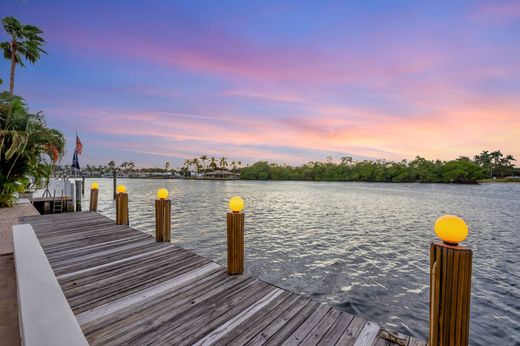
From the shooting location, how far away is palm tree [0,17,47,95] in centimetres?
1686

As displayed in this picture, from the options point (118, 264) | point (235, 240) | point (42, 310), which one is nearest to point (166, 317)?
point (42, 310)

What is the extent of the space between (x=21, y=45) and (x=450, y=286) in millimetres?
27422

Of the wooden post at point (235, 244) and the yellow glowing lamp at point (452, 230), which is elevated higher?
the yellow glowing lamp at point (452, 230)

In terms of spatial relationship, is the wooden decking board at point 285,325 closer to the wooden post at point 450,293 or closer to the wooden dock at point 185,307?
the wooden dock at point 185,307

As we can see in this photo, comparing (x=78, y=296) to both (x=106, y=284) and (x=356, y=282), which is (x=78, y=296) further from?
(x=356, y=282)

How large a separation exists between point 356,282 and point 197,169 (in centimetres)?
13634

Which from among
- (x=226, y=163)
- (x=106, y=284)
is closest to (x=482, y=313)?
(x=106, y=284)

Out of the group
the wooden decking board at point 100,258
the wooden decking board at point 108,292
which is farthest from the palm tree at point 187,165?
the wooden decking board at point 108,292

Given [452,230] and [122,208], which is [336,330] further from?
[122,208]

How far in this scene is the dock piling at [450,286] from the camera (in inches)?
68.8

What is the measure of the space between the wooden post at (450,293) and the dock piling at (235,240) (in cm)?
241

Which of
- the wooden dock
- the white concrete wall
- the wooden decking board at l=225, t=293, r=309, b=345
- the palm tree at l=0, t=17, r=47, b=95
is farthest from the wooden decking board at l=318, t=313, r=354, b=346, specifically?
the palm tree at l=0, t=17, r=47, b=95

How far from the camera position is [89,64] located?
15195mm

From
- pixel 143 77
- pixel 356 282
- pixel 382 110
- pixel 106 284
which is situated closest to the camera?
pixel 106 284
